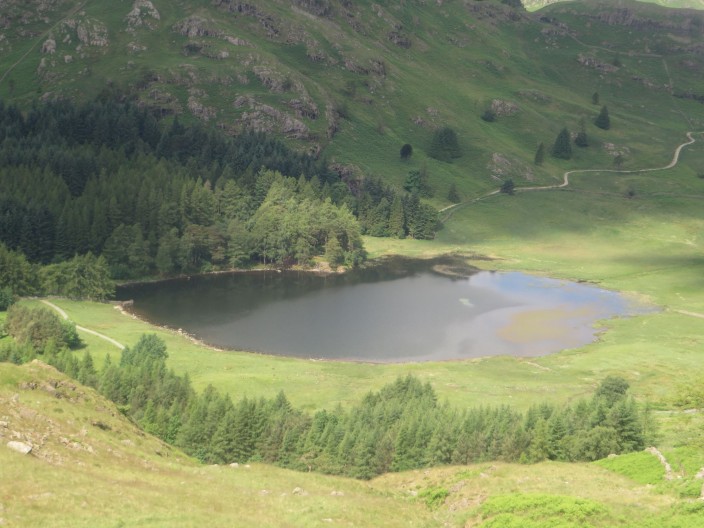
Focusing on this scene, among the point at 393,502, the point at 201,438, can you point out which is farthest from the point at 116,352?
the point at 393,502

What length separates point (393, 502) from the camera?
59094mm

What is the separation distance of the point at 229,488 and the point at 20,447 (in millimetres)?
15743

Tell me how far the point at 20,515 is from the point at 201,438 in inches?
1605

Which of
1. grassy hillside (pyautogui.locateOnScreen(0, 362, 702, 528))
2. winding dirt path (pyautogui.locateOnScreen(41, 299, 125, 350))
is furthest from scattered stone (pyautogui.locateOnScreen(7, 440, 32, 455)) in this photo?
winding dirt path (pyautogui.locateOnScreen(41, 299, 125, 350))

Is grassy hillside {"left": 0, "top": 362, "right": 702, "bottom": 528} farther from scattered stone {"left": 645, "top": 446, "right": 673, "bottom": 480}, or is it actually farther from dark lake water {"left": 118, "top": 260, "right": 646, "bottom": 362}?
dark lake water {"left": 118, "top": 260, "right": 646, "bottom": 362}

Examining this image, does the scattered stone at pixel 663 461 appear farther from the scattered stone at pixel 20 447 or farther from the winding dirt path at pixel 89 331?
the winding dirt path at pixel 89 331

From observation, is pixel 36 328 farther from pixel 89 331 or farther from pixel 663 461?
pixel 663 461

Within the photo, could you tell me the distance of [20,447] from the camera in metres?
47.0

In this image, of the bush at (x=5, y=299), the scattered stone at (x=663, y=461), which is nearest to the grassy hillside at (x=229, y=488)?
the scattered stone at (x=663, y=461)

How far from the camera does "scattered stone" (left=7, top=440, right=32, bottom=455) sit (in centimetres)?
4669

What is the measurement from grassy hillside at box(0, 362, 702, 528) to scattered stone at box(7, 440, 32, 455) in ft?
1.38

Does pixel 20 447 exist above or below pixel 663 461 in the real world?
above

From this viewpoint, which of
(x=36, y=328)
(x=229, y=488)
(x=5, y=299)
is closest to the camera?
(x=229, y=488)

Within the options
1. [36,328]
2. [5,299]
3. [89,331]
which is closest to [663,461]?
[36,328]
